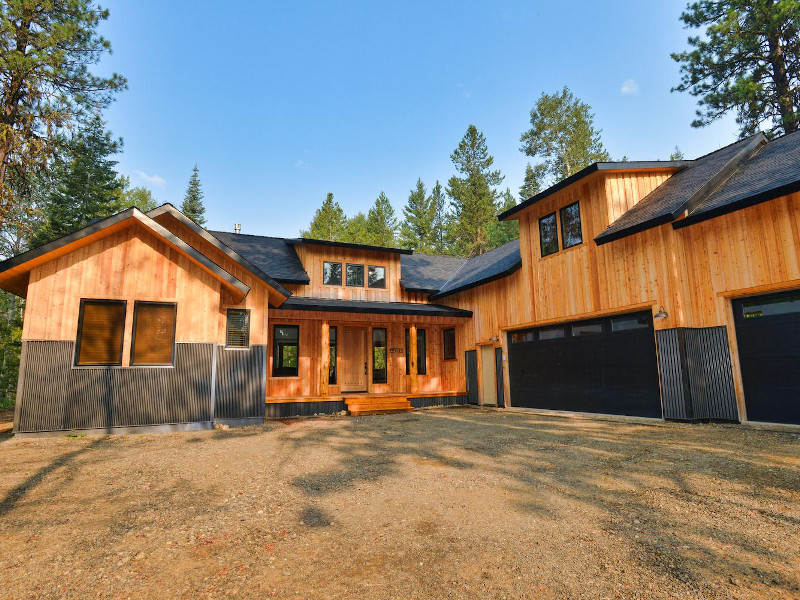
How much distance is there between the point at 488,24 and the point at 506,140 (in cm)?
2151

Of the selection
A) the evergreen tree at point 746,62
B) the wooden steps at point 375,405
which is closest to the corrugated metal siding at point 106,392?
the wooden steps at point 375,405

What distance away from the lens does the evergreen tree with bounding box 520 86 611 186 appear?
3238cm

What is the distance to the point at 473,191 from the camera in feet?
124

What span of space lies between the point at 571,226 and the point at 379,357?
8.39 metres

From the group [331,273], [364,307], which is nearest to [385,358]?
[364,307]

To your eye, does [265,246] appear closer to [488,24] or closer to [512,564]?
[488,24]

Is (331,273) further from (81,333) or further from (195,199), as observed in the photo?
(195,199)

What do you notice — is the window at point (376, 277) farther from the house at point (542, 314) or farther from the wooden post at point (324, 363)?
the wooden post at point (324, 363)

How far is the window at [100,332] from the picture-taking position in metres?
8.67

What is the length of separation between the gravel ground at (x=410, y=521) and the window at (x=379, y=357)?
27.0 ft

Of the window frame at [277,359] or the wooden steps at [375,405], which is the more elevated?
the window frame at [277,359]

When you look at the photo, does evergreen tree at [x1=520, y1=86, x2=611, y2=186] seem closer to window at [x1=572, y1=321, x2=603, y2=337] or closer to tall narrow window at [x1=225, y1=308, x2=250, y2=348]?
window at [x1=572, y1=321, x2=603, y2=337]

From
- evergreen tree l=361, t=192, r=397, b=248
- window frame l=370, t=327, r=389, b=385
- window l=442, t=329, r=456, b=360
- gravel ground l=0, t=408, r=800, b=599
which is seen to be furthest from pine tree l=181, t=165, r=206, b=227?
gravel ground l=0, t=408, r=800, b=599

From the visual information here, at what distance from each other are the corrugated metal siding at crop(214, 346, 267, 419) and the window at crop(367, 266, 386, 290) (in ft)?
21.8
